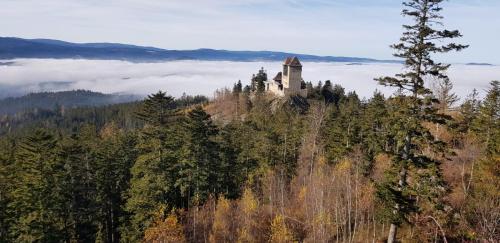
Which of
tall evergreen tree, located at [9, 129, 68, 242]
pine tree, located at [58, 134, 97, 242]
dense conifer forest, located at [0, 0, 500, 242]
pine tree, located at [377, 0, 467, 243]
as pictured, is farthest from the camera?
pine tree, located at [58, 134, 97, 242]

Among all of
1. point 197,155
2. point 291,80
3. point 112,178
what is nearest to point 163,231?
point 197,155

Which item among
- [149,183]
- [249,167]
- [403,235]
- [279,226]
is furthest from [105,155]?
[403,235]

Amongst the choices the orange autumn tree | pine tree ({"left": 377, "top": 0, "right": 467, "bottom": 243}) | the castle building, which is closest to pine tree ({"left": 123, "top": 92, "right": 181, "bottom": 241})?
the orange autumn tree

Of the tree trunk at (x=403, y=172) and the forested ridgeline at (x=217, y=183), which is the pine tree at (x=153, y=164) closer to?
the forested ridgeline at (x=217, y=183)

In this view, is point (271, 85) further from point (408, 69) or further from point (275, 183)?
point (408, 69)

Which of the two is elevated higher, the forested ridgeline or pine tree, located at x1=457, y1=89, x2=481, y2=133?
pine tree, located at x1=457, y1=89, x2=481, y2=133

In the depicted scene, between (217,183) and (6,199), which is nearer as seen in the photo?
(6,199)

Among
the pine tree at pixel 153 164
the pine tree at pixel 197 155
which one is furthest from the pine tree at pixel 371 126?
the pine tree at pixel 153 164

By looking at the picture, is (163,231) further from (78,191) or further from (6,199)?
(6,199)

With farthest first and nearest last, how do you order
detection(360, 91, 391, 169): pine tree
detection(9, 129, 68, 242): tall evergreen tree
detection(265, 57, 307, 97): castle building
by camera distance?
detection(265, 57, 307, 97): castle building
detection(360, 91, 391, 169): pine tree
detection(9, 129, 68, 242): tall evergreen tree

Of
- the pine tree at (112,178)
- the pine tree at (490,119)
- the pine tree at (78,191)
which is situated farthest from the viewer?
the pine tree at (112,178)

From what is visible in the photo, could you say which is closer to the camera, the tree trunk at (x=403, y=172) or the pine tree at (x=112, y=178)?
the tree trunk at (x=403, y=172)

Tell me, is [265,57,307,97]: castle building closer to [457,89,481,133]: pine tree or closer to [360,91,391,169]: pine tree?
[360,91,391,169]: pine tree
